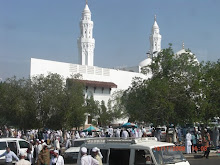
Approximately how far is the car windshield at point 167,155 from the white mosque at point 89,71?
1428 inches

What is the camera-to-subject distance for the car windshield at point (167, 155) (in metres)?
8.31

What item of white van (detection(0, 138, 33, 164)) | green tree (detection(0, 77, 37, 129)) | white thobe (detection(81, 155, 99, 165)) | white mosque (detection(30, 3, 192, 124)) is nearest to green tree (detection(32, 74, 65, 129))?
green tree (detection(0, 77, 37, 129))

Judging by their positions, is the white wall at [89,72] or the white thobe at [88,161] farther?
the white wall at [89,72]

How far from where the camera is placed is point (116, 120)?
2495 inches

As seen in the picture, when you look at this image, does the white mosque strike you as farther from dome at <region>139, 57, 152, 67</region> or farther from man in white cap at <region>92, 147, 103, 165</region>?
man in white cap at <region>92, 147, 103, 165</region>

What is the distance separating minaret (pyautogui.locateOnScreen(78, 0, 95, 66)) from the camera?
83125 mm

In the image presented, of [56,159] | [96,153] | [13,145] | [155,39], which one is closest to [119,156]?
[96,153]

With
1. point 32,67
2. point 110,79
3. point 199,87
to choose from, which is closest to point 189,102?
point 199,87

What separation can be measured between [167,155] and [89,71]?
5551 centimetres

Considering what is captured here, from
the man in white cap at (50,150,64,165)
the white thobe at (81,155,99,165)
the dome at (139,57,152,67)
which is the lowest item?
the man in white cap at (50,150,64,165)

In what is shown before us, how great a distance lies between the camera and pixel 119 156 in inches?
347

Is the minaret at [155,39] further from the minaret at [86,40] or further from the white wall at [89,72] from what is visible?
the white wall at [89,72]

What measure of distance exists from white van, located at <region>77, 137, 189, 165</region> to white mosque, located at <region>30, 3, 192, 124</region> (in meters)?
36.1

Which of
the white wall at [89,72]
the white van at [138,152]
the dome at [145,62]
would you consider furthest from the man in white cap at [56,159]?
the dome at [145,62]
